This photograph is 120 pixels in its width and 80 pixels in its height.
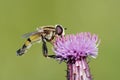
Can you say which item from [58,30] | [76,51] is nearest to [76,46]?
[76,51]

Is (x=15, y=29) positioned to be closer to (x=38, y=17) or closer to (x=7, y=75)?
(x=38, y=17)

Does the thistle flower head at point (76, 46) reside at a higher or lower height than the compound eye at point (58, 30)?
lower

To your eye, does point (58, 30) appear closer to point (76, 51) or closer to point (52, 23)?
point (76, 51)

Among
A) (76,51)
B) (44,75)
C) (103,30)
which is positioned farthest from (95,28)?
(76,51)

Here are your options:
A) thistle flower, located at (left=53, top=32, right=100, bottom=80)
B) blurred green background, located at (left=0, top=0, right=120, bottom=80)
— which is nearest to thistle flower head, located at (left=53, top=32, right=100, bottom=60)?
thistle flower, located at (left=53, top=32, right=100, bottom=80)

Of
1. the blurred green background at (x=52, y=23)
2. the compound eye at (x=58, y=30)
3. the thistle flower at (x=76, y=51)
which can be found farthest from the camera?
the blurred green background at (x=52, y=23)

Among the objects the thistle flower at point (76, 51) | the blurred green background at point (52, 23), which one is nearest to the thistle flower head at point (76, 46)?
the thistle flower at point (76, 51)

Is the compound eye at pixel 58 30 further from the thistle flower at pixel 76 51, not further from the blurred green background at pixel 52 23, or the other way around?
the blurred green background at pixel 52 23
